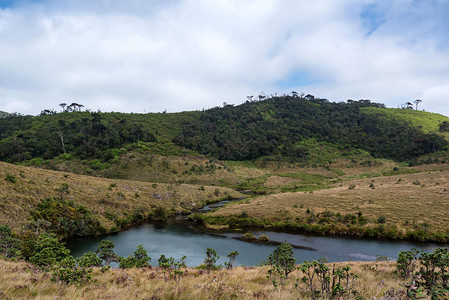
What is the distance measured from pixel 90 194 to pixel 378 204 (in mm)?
49466

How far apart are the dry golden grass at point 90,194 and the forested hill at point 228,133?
41791 millimetres

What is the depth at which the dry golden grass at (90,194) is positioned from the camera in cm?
3173

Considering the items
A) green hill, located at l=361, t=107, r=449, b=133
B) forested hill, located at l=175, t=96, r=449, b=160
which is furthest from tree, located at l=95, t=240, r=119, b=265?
green hill, located at l=361, t=107, r=449, b=133

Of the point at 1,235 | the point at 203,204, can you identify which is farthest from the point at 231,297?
the point at 203,204

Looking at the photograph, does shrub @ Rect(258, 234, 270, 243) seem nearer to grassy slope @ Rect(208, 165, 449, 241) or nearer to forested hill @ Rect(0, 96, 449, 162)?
grassy slope @ Rect(208, 165, 449, 241)

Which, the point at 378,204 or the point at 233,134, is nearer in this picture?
the point at 378,204

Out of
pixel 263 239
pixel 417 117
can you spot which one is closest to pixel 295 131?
pixel 417 117

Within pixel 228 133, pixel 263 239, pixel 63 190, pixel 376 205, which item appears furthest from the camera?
pixel 228 133

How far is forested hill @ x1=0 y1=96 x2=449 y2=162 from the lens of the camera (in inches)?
3831

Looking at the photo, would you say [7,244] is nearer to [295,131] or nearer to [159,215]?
[159,215]

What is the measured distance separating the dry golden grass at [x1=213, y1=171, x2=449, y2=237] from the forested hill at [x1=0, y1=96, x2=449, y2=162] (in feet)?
204

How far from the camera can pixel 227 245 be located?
3319cm

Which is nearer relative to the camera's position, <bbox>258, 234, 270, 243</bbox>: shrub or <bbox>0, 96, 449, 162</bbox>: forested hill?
<bbox>258, 234, 270, 243</bbox>: shrub

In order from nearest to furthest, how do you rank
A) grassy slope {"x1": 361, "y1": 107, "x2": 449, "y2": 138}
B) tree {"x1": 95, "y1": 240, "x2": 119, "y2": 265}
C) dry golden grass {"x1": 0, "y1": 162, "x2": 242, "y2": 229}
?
tree {"x1": 95, "y1": 240, "x2": 119, "y2": 265} < dry golden grass {"x1": 0, "y1": 162, "x2": 242, "y2": 229} < grassy slope {"x1": 361, "y1": 107, "x2": 449, "y2": 138}
